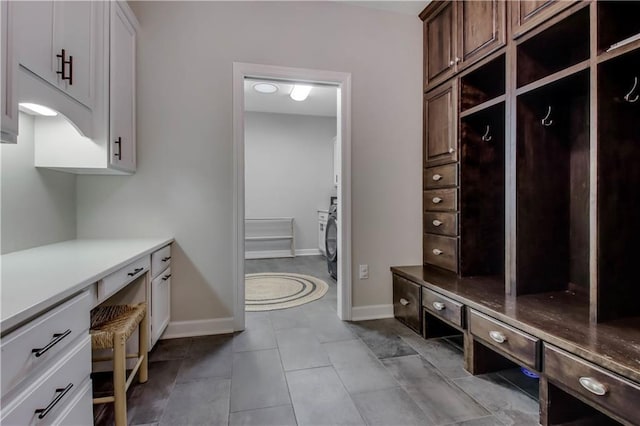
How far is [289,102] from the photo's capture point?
5.03 m

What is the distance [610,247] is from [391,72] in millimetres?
2016

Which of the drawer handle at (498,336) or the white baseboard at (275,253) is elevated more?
the drawer handle at (498,336)

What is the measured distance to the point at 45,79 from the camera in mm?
1280

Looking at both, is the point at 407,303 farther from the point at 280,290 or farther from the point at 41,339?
the point at 41,339

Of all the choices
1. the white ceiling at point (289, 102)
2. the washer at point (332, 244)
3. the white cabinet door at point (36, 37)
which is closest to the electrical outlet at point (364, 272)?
the washer at point (332, 244)

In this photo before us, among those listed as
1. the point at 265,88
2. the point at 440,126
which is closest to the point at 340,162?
the point at 440,126

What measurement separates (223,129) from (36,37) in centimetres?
123

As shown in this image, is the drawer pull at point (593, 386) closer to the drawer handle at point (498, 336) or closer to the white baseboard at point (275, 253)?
the drawer handle at point (498, 336)

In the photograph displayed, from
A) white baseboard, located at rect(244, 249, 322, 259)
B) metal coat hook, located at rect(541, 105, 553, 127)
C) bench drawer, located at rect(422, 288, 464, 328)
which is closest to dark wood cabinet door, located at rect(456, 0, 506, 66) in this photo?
metal coat hook, located at rect(541, 105, 553, 127)

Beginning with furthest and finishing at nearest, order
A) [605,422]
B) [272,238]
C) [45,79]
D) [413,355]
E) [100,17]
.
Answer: [272,238] < [413,355] < [100,17] < [605,422] < [45,79]

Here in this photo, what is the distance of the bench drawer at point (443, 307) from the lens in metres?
1.88

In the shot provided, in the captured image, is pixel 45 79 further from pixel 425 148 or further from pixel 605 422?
pixel 605 422

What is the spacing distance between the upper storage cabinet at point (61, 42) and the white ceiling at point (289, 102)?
106 inches

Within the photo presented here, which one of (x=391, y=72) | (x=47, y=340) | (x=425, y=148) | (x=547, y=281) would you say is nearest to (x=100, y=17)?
(x=47, y=340)
